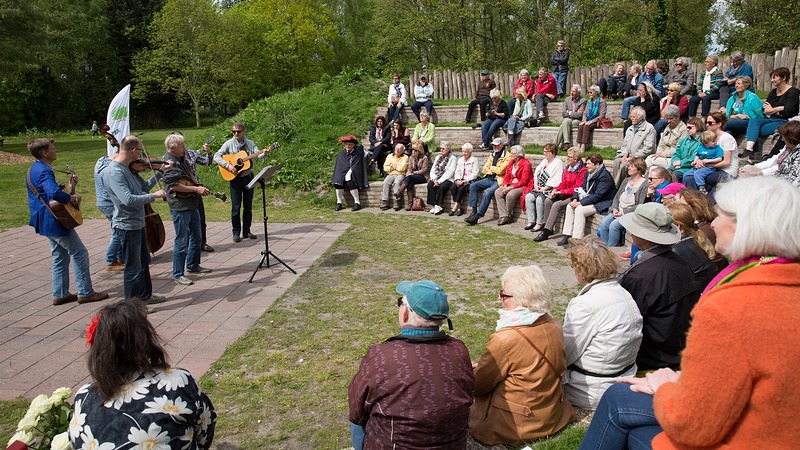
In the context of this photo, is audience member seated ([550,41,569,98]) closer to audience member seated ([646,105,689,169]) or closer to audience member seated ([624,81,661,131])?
audience member seated ([624,81,661,131])

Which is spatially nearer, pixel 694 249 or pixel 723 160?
pixel 694 249

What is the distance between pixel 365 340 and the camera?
16.5 ft

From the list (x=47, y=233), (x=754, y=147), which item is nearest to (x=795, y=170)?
(x=754, y=147)

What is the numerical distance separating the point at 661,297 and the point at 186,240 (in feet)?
18.0

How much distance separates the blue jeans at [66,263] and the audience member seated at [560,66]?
1207 cm

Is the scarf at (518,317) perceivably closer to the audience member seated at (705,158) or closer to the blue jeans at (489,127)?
the audience member seated at (705,158)

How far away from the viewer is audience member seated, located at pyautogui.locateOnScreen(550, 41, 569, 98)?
47.2 ft

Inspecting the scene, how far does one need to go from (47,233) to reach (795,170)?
820cm

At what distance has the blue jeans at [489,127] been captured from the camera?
1242cm

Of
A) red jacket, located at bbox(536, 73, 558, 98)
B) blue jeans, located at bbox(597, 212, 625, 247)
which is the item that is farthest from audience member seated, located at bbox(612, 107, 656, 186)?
red jacket, located at bbox(536, 73, 558, 98)

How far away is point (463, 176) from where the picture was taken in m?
10.3

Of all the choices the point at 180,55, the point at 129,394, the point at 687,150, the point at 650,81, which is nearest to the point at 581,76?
the point at 650,81

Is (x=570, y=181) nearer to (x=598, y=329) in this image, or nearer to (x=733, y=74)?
(x=733, y=74)

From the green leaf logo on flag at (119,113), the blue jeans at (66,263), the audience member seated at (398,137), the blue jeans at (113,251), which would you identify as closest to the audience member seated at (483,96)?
the audience member seated at (398,137)
